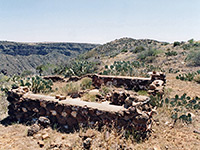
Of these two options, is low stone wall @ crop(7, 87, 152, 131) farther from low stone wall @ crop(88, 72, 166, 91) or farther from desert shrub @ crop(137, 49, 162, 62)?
desert shrub @ crop(137, 49, 162, 62)

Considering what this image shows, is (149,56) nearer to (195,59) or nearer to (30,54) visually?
(195,59)

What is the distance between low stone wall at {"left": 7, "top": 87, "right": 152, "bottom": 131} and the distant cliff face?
39941mm

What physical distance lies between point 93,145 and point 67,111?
1.43m

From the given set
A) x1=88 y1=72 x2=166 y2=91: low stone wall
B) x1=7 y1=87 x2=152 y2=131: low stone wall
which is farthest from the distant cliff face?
x1=7 y1=87 x2=152 y2=131: low stone wall

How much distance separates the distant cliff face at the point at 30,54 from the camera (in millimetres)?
50678

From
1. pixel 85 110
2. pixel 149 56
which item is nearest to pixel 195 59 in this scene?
pixel 149 56

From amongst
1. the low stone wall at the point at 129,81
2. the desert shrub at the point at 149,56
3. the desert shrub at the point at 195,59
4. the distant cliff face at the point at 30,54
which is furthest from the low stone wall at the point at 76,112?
the distant cliff face at the point at 30,54

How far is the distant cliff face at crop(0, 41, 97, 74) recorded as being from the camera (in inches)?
1995

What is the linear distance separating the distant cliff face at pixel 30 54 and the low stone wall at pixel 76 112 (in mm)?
39941

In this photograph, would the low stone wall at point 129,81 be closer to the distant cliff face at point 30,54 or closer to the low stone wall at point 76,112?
the low stone wall at point 76,112

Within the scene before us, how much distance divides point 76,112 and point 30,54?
229ft

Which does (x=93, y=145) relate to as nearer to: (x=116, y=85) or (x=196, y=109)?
(x=196, y=109)

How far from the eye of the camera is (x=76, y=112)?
14.7ft

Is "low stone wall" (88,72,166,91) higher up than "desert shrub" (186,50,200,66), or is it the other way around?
"desert shrub" (186,50,200,66)
